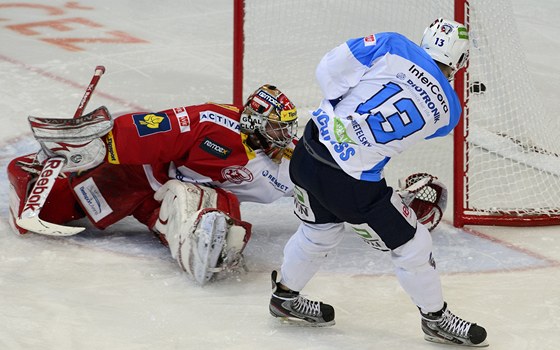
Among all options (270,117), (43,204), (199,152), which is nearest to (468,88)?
(270,117)

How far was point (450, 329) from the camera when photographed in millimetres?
3234

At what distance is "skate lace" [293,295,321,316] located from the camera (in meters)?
3.35

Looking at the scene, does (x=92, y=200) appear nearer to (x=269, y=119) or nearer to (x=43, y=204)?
(x=43, y=204)

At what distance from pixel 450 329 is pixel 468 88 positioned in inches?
47.7

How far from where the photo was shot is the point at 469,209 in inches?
169

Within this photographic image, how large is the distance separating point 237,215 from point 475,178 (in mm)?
1084

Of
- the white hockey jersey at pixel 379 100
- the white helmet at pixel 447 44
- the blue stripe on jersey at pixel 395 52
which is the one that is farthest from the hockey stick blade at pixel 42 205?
the white helmet at pixel 447 44

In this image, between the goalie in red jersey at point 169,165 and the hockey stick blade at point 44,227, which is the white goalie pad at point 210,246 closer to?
the goalie in red jersey at point 169,165

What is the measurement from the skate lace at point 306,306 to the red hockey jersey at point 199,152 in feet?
2.41

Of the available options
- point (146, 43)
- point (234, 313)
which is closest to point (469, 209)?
point (234, 313)

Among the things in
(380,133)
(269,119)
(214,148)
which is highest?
(380,133)

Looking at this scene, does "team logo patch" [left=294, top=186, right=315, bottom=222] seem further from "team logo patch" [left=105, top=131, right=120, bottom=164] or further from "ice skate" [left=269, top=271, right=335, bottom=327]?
"team logo patch" [left=105, top=131, right=120, bottom=164]

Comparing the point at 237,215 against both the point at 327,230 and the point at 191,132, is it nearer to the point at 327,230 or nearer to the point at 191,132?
the point at 191,132

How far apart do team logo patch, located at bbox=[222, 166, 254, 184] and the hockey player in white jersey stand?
0.75m
